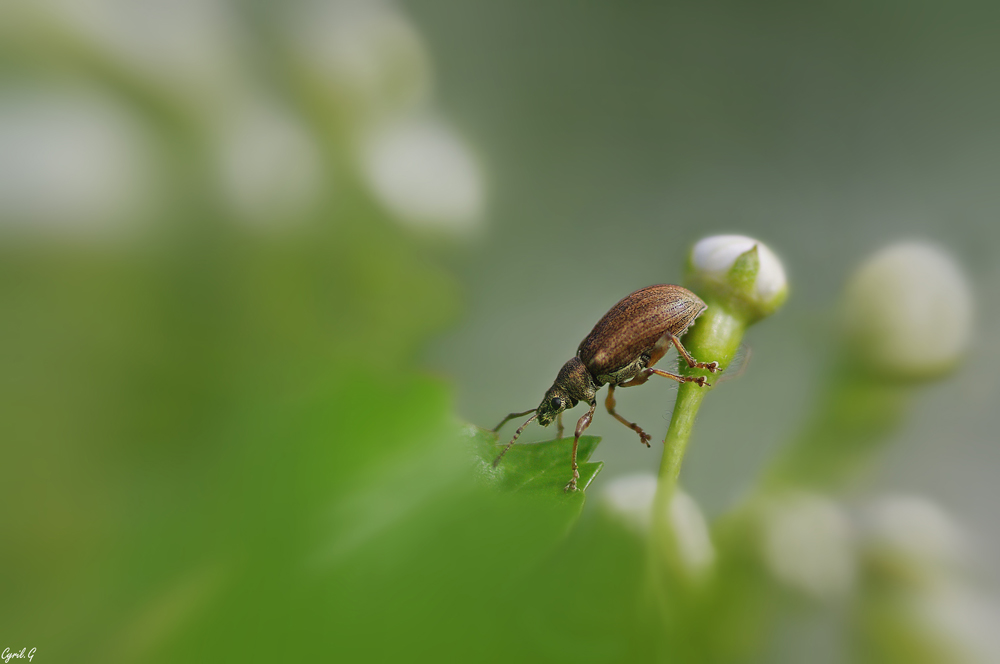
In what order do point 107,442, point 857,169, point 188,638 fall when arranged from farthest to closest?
point 857,169 < point 107,442 < point 188,638

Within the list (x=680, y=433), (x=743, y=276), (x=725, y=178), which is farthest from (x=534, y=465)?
(x=725, y=178)

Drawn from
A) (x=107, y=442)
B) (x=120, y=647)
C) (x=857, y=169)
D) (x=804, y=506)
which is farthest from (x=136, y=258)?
(x=857, y=169)

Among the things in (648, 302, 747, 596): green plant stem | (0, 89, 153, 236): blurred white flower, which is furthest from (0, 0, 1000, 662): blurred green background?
(648, 302, 747, 596): green plant stem

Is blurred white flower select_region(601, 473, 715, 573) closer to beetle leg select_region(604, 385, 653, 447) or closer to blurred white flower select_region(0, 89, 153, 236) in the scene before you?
beetle leg select_region(604, 385, 653, 447)

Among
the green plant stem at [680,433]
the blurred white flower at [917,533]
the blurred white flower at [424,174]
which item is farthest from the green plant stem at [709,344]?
the blurred white flower at [424,174]

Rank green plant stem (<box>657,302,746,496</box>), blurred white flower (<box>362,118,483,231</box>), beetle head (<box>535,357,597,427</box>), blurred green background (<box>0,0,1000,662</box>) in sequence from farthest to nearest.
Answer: beetle head (<box>535,357,597,427</box>) < blurred white flower (<box>362,118,483,231</box>) < green plant stem (<box>657,302,746,496</box>) < blurred green background (<box>0,0,1000,662</box>)

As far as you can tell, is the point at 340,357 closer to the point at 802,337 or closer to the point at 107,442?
the point at 107,442

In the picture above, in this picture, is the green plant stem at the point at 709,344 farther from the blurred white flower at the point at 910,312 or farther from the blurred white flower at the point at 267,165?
the blurred white flower at the point at 267,165
